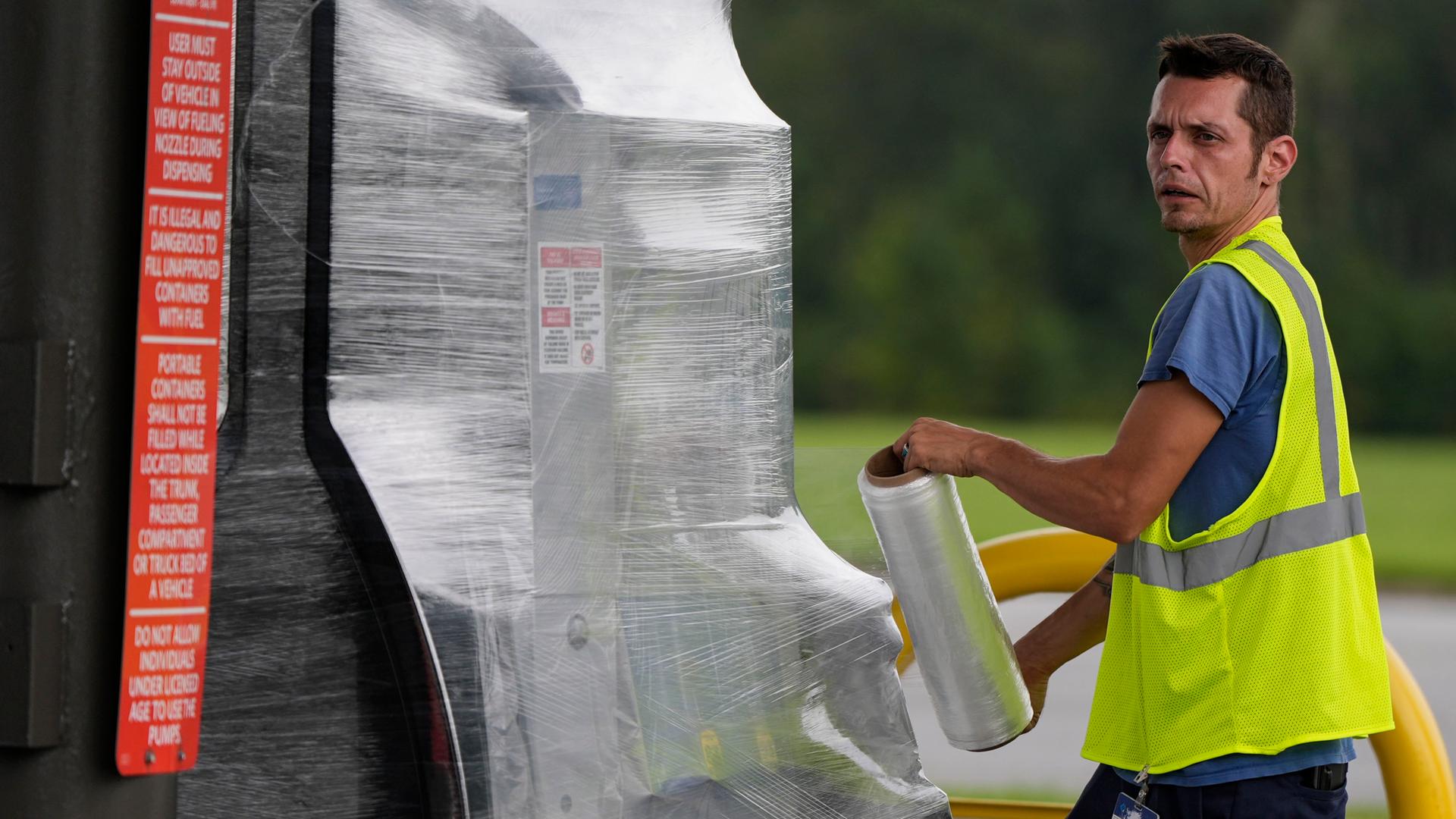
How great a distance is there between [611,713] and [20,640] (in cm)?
73

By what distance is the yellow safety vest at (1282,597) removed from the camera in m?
2.03

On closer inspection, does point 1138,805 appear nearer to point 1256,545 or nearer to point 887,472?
point 1256,545

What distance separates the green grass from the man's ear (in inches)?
28.6

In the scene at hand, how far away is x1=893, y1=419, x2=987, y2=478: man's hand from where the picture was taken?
82.7 inches

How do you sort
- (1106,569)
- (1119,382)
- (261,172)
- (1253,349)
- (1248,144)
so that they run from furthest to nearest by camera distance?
(1119,382) → (1106,569) → (1248,144) → (1253,349) → (261,172)

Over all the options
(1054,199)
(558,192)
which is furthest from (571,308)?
(1054,199)

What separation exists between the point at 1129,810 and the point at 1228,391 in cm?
65

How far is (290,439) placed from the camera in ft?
6.01

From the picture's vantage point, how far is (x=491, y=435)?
1.86 meters

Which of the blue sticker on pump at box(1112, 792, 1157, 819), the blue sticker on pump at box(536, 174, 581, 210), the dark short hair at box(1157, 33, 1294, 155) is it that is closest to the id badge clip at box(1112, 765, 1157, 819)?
the blue sticker on pump at box(1112, 792, 1157, 819)

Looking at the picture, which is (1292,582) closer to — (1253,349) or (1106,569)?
(1253,349)

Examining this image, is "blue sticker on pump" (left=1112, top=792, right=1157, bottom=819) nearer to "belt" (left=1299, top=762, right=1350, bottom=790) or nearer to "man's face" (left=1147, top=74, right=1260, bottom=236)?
"belt" (left=1299, top=762, right=1350, bottom=790)

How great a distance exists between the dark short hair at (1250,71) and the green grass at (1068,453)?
2.48 feet

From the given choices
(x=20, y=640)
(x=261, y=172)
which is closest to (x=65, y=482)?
(x=20, y=640)
